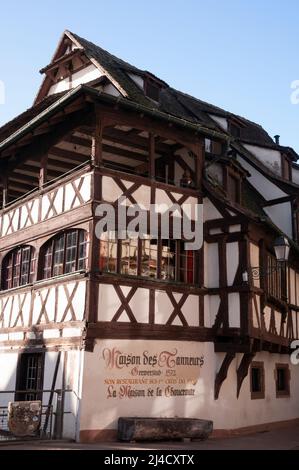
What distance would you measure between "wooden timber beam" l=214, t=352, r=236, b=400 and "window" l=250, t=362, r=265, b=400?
159cm

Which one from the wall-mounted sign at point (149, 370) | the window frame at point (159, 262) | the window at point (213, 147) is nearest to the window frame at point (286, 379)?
the wall-mounted sign at point (149, 370)

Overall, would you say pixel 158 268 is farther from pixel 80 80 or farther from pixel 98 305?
pixel 80 80

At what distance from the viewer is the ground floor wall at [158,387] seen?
481 inches

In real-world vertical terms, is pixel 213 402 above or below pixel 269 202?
below

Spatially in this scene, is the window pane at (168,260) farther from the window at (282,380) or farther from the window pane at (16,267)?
the window at (282,380)

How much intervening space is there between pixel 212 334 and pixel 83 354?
11.9 ft

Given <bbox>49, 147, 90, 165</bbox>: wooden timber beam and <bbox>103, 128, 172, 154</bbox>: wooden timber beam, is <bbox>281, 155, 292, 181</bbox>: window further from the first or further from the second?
<bbox>49, 147, 90, 165</bbox>: wooden timber beam

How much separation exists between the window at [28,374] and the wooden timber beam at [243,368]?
4876mm

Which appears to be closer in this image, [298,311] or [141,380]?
[141,380]

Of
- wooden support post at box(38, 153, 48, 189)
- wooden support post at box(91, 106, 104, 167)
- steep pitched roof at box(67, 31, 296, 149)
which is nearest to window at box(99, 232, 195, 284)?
wooden support post at box(91, 106, 104, 167)

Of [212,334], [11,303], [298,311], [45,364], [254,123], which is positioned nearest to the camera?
[45,364]

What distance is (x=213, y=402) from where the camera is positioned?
45.9 ft

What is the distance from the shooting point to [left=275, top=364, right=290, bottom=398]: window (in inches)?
668

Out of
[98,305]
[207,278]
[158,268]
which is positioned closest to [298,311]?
[207,278]
